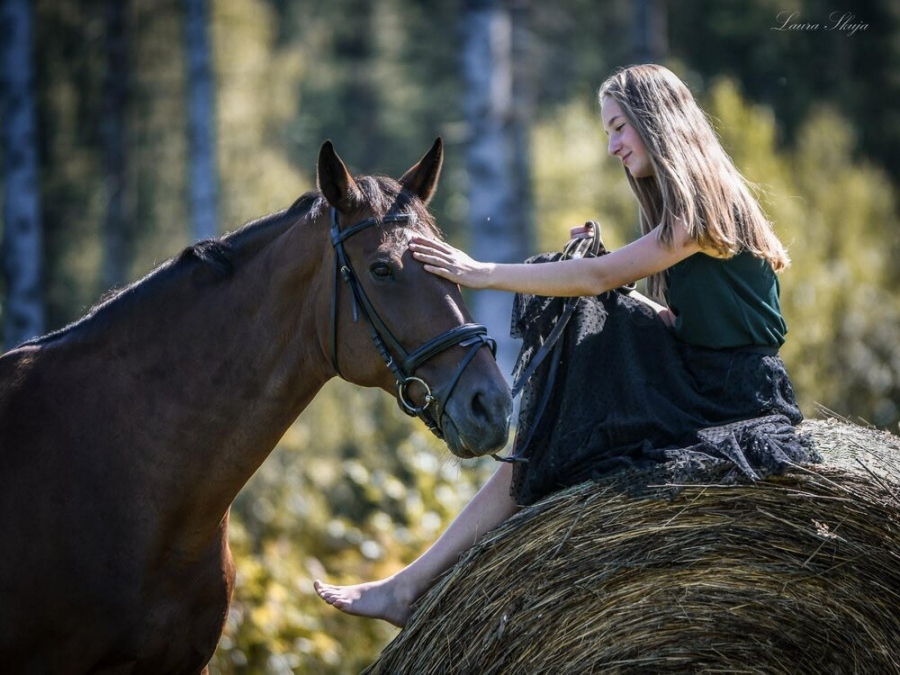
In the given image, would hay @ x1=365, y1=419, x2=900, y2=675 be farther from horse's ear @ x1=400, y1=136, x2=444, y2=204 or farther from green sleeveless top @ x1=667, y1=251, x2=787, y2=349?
horse's ear @ x1=400, y1=136, x2=444, y2=204

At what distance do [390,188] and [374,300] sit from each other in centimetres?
42

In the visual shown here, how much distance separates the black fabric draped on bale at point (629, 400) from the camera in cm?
301

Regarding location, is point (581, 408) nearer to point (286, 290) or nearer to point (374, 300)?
point (374, 300)

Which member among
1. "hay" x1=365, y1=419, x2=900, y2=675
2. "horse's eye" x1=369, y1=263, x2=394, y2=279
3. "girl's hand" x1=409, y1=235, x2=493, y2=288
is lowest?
"hay" x1=365, y1=419, x2=900, y2=675

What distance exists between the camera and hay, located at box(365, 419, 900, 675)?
9.52ft

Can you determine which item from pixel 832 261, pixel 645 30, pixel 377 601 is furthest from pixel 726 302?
pixel 832 261

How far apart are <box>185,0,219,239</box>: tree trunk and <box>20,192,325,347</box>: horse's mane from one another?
23.3ft

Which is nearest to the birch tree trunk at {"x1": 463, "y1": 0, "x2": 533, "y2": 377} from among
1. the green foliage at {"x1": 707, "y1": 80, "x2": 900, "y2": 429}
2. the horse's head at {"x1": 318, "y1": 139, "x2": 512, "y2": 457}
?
the green foliage at {"x1": 707, "y1": 80, "x2": 900, "y2": 429}

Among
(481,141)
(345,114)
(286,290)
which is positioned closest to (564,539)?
(286,290)

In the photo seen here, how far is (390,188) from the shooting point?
3158mm

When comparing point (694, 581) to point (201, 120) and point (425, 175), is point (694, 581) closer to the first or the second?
point (425, 175)

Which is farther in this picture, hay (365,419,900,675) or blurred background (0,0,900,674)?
blurred background (0,0,900,674)
